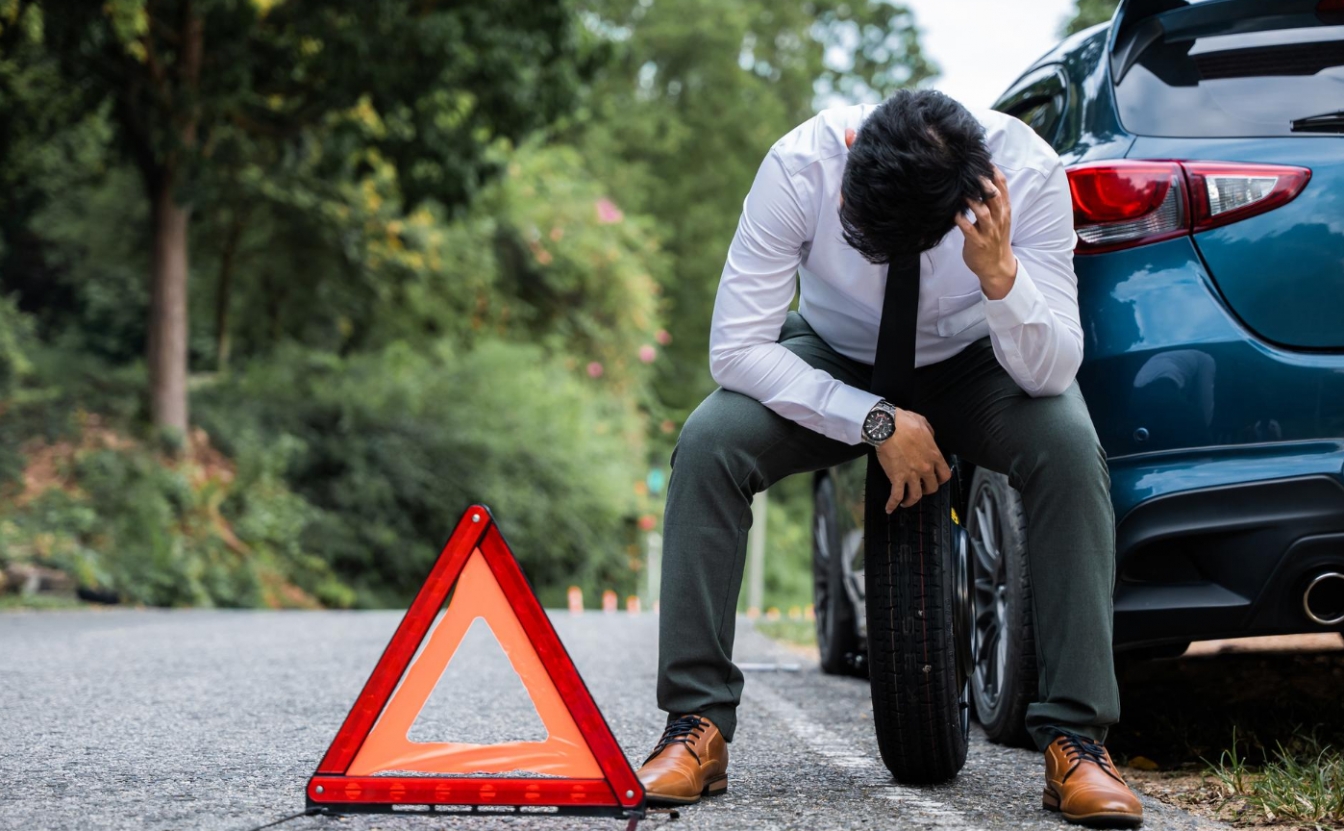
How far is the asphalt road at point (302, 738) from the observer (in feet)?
9.56

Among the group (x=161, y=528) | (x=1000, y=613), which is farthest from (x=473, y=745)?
(x=161, y=528)

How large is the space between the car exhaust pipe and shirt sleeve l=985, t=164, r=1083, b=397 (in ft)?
2.33

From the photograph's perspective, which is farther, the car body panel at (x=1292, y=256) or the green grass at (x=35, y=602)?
the green grass at (x=35, y=602)

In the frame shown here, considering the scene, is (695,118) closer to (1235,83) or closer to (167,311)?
(167,311)

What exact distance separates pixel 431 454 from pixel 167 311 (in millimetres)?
4800

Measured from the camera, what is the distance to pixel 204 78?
535 inches

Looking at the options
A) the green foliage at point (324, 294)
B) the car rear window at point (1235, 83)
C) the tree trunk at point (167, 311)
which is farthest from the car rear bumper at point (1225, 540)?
the tree trunk at point (167, 311)

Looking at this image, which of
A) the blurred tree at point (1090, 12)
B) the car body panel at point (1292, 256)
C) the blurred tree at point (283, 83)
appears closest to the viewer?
the car body panel at point (1292, 256)

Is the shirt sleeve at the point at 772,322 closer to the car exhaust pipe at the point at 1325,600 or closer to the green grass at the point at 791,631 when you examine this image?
the car exhaust pipe at the point at 1325,600

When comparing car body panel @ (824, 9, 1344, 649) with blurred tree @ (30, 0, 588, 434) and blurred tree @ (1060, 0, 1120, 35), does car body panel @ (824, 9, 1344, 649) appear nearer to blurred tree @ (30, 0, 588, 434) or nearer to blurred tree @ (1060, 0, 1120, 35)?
blurred tree @ (30, 0, 588, 434)

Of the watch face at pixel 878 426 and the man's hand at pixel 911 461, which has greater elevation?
the watch face at pixel 878 426

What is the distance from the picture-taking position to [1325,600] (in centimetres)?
326

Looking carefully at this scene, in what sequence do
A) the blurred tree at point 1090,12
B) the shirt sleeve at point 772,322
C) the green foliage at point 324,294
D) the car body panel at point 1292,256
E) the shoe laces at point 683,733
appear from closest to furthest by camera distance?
the shoe laces at point 683,733 → the shirt sleeve at point 772,322 → the car body panel at point 1292,256 → the green foliage at point 324,294 → the blurred tree at point 1090,12

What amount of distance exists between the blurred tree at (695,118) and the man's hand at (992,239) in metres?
30.3
